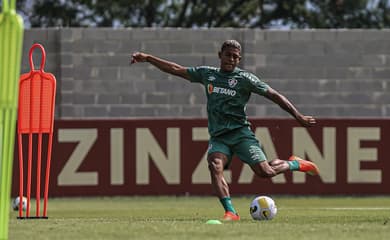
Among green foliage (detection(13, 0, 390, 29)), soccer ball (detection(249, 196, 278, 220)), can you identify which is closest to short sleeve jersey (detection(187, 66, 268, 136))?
soccer ball (detection(249, 196, 278, 220))

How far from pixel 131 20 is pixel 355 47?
18.8 metres

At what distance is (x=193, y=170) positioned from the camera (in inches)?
820

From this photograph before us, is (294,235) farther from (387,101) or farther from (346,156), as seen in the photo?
(387,101)

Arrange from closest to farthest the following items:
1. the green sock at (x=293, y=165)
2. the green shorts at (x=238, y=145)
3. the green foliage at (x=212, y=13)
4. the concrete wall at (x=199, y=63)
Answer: the green shorts at (x=238, y=145), the green sock at (x=293, y=165), the concrete wall at (x=199, y=63), the green foliage at (x=212, y=13)

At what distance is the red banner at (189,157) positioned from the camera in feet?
67.6

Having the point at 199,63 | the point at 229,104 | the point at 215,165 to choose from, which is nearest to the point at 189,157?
the point at 199,63

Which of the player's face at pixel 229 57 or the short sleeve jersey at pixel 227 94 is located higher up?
the player's face at pixel 229 57

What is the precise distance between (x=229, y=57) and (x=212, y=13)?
28070 mm

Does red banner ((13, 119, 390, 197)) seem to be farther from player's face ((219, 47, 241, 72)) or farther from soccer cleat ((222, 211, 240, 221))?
soccer cleat ((222, 211, 240, 221))

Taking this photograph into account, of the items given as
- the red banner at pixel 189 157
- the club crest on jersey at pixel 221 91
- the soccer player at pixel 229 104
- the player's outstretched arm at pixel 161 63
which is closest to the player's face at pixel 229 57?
the soccer player at pixel 229 104

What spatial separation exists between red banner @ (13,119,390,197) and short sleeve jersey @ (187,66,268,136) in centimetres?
791

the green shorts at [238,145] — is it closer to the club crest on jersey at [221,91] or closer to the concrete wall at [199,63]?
the club crest on jersey at [221,91]

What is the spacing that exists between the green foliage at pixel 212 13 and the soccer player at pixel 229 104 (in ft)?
86.2

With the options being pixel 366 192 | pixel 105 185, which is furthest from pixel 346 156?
pixel 105 185
